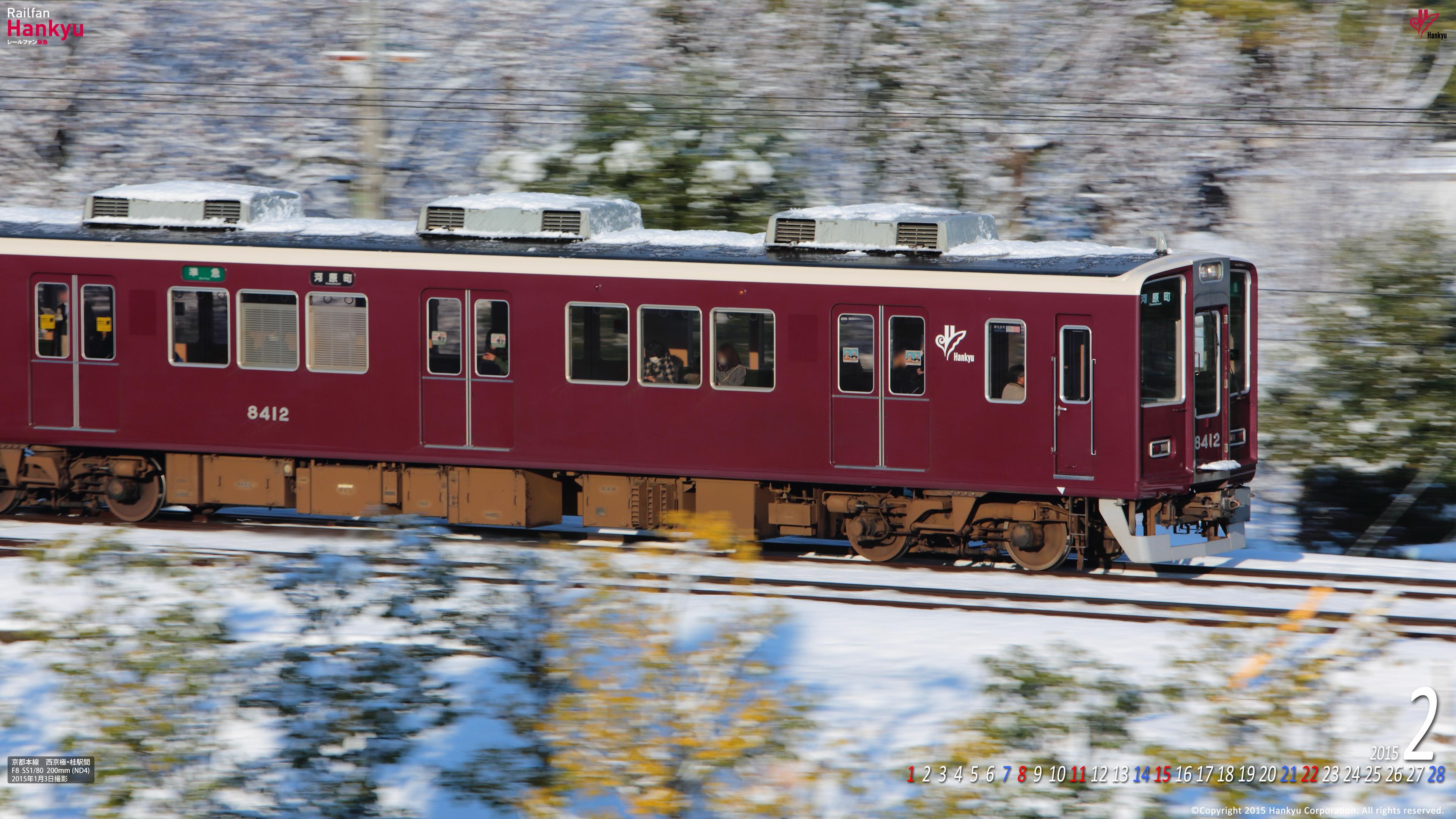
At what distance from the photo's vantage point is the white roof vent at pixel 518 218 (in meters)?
15.9

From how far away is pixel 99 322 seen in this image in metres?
16.6

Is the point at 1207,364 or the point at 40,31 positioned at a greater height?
the point at 40,31

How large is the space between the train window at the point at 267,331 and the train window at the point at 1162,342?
7807 millimetres

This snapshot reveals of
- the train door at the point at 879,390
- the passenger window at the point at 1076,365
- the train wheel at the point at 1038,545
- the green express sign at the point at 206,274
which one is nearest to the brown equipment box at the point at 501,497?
the green express sign at the point at 206,274

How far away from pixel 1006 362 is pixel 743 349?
2.35 metres

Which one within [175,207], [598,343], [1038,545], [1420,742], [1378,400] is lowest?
[1420,742]

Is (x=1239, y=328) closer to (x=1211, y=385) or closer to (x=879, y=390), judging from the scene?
(x=1211, y=385)

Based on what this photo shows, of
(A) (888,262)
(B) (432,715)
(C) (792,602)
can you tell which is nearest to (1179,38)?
(A) (888,262)

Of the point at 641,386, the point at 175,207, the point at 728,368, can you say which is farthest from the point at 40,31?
the point at 728,368

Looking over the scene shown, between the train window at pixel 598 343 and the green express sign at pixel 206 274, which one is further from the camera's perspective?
the green express sign at pixel 206 274

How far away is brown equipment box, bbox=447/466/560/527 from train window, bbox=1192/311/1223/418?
6.00 meters

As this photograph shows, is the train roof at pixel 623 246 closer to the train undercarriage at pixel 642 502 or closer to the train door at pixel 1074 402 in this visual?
the train door at pixel 1074 402

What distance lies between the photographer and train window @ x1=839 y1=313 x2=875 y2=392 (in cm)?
1474

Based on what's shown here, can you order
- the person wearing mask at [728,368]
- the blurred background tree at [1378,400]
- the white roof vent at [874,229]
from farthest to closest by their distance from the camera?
the blurred background tree at [1378,400] → the person wearing mask at [728,368] → the white roof vent at [874,229]
